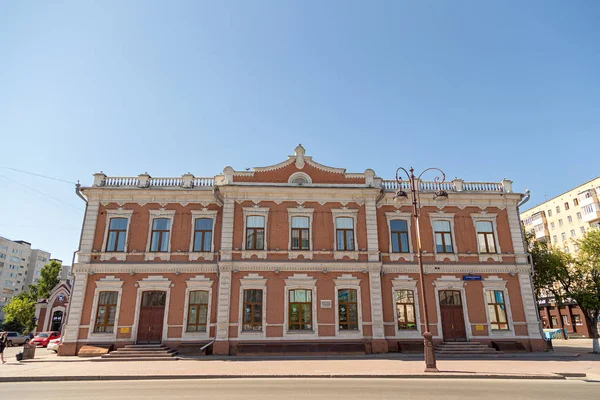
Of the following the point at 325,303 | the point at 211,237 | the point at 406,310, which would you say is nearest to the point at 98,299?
the point at 211,237

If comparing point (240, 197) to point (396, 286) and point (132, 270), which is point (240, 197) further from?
point (396, 286)

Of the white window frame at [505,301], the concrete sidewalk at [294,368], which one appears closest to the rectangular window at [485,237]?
the white window frame at [505,301]

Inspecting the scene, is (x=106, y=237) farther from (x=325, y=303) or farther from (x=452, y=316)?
(x=452, y=316)

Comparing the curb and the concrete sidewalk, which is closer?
the curb

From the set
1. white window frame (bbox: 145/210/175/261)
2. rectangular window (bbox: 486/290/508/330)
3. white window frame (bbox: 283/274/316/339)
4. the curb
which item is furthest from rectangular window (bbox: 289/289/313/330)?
rectangular window (bbox: 486/290/508/330)

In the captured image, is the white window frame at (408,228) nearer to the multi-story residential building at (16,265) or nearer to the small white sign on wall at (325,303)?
the small white sign on wall at (325,303)

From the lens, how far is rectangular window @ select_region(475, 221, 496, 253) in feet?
74.3

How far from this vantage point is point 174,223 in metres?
21.9

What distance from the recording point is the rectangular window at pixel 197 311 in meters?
20.3

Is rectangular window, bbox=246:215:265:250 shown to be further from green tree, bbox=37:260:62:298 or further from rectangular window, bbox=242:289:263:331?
green tree, bbox=37:260:62:298

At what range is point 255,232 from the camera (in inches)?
845

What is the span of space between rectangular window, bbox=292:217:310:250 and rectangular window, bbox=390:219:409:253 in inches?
216

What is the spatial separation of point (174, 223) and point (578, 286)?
86.4ft

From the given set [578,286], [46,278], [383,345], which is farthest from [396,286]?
[46,278]
